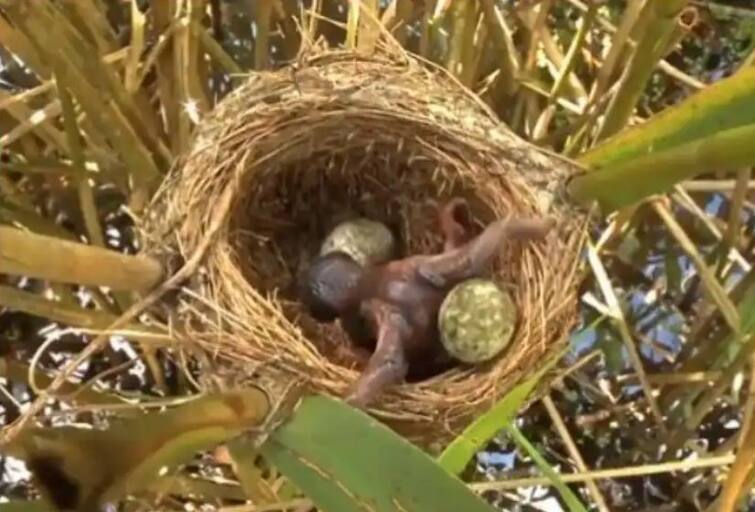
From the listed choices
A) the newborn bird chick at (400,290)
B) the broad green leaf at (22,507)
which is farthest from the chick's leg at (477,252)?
the broad green leaf at (22,507)

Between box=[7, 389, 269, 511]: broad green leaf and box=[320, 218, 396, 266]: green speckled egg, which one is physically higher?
box=[7, 389, 269, 511]: broad green leaf

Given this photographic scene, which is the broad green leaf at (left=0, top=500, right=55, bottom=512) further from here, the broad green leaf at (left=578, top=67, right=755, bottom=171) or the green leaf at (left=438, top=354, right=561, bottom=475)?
the broad green leaf at (left=578, top=67, right=755, bottom=171)

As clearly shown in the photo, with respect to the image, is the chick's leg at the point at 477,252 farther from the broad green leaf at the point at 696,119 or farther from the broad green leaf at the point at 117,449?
the broad green leaf at the point at 117,449

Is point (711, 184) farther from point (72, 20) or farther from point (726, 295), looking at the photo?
point (72, 20)

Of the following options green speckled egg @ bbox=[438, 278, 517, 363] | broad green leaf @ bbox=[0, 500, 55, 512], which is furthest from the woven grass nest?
broad green leaf @ bbox=[0, 500, 55, 512]

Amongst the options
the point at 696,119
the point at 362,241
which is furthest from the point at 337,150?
the point at 696,119

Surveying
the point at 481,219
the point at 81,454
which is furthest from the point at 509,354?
the point at 81,454
